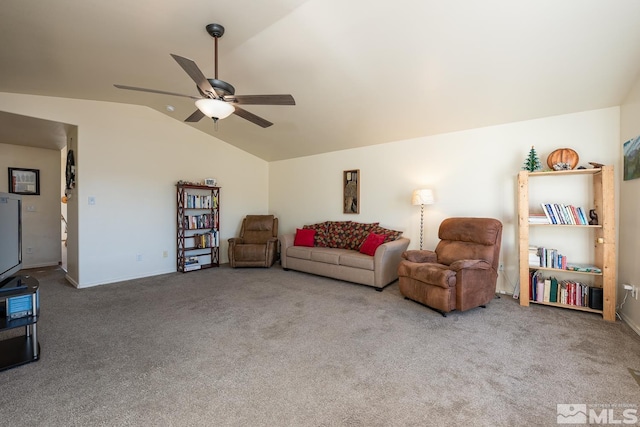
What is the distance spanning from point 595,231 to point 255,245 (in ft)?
15.5

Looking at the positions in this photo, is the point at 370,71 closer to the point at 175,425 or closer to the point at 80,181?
the point at 175,425

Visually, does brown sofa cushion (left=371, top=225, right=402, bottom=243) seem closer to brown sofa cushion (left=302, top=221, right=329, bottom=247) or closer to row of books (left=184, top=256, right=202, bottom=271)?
brown sofa cushion (left=302, top=221, right=329, bottom=247)

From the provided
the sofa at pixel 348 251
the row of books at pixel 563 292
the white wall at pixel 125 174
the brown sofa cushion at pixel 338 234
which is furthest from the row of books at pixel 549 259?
the white wall at pixel 125 174

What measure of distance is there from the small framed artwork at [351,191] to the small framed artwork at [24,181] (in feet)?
19.1

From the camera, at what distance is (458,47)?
2465 mm

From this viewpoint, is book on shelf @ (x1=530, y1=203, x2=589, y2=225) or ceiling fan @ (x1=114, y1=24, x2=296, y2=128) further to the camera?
book on shelf @ (x1=530, y1=203, x2=589, y2=225)

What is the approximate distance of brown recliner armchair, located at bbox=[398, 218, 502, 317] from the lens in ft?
9.25

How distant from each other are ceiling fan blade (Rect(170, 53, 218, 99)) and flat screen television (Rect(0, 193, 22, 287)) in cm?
180

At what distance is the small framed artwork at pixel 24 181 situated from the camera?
194 inches

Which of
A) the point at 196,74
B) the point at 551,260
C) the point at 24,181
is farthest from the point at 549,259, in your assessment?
the point at 24,181

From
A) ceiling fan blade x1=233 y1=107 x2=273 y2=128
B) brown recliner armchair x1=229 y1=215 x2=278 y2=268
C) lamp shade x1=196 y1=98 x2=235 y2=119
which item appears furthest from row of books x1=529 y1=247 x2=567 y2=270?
brown recliner armchair x1=229 y1=215 x2=278 y2=268

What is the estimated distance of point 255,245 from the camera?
5059mm

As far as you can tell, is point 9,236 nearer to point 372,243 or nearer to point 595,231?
point 372,243

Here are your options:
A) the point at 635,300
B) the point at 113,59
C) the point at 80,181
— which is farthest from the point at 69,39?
the point at 635,300
